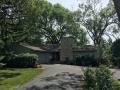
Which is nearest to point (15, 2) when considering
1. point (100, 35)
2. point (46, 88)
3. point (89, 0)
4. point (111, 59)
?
point (46, 88)

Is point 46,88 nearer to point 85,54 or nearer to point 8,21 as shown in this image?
point 8,21

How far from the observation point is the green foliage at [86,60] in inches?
1475

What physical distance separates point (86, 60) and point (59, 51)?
878 centimetres

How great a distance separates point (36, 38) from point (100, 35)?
17.4 metres

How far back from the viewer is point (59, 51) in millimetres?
45000

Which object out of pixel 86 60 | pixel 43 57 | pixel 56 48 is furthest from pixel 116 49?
pixel 43 57

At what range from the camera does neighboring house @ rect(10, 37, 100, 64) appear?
131 feet

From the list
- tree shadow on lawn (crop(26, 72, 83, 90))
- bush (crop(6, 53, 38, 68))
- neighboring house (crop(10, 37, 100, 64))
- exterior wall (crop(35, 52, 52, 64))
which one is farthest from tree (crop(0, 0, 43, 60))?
exterior wall (crop(35, 52, 52, 64))

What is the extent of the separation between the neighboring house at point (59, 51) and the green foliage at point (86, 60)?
2483 millimetres

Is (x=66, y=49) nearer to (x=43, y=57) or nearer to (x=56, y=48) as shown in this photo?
(x=56, y=48)

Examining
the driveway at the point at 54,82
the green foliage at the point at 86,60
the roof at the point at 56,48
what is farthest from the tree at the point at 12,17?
the green foliage at the point at 86,60

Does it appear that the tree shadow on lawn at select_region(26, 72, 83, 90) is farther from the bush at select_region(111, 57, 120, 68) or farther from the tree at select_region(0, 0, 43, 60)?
the bush at select_region(111, 57, 120, 68)

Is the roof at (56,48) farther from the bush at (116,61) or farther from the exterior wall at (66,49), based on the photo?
the bush at (116,61)

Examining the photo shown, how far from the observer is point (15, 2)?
2377 centimetres
